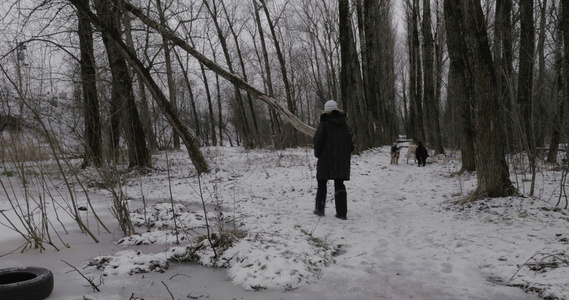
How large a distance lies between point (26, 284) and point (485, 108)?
6.04 meters

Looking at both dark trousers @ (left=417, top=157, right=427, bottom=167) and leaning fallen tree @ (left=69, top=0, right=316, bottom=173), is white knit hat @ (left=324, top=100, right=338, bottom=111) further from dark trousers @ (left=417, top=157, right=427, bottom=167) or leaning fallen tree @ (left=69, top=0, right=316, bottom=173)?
dark trousers @ (left=417, top=157, right=427, bottom=167)

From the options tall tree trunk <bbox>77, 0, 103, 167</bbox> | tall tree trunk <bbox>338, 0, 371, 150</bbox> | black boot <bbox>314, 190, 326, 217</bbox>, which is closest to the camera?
tall tree trunk <bbox>77, 0, 103, 167</bbox>

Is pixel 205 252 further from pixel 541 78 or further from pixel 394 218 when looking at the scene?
pixel 541 78

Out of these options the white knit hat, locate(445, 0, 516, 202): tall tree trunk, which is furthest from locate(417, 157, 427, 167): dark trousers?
the white knit hat

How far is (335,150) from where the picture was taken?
17.6ft

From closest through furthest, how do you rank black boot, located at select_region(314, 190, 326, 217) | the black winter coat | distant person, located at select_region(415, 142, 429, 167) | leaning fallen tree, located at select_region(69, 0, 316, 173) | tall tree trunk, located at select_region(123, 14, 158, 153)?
the black winter coat → black boot, located at select_region(314, 190, 326, 217) → tall tree trunk, located at select_region(123, 14, 158, 153) → leaning fallen tree, located at select_region(69, 0, 316, 173) → distant person, located at select_region(415, 142, 429, 167)

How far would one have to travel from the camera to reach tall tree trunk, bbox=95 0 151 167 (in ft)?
25.1

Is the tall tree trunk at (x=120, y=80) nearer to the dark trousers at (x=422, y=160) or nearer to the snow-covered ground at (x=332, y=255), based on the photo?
the snow-covered ground at (x=332, y=255)

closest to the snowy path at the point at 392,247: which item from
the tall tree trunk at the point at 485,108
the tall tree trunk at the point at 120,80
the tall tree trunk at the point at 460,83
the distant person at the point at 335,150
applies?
the distant person at the point at 335,150

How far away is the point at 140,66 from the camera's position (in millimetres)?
9250

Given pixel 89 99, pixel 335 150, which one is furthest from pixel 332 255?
pixel 89 99

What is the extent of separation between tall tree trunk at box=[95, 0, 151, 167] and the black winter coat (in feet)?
11.7

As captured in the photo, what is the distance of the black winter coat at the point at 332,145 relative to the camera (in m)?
5.34

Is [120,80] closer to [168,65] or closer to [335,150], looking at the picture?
[335,150]
